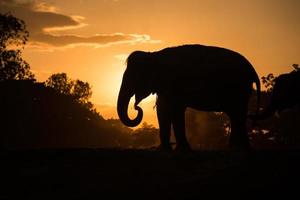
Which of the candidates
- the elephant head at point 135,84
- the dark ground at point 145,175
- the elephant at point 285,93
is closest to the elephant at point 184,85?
the elephant head at point 135,84

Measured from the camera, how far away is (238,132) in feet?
50.4

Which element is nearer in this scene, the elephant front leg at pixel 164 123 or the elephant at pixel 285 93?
the elephant front leg at pixel 164 123

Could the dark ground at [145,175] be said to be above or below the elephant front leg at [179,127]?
below

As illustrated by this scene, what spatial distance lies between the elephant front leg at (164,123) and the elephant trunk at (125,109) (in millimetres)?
579

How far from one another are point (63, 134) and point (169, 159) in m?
55.0

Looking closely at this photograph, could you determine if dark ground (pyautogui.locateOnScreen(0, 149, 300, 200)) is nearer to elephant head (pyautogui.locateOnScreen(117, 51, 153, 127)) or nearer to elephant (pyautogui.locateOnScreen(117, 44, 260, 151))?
elephant (pyautogui.locateOnScreen(117, 44, 260, 151))

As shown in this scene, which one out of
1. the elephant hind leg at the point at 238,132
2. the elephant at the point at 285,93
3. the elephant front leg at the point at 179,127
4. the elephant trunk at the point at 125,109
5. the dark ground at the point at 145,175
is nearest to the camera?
the dark ground at the point at 145,175

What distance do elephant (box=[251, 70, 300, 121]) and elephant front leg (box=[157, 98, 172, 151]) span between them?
12.3 feet

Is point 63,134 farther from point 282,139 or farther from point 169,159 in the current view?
point 169,159

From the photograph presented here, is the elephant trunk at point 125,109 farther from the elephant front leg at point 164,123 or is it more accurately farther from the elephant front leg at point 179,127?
the elephant front leg at point 179,127

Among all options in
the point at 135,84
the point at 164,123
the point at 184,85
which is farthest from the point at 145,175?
the point at 135,84

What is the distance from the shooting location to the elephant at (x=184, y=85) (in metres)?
14.2

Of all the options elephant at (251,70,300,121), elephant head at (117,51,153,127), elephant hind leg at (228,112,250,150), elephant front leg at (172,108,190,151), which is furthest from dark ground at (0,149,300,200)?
elephant at (251,70,300,121)

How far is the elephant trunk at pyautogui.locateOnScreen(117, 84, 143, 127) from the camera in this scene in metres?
14.6
